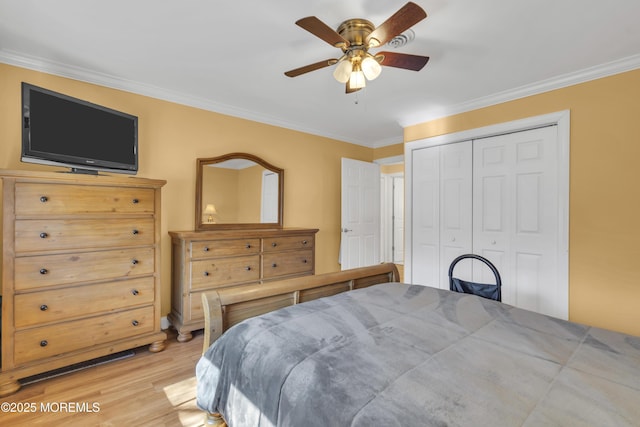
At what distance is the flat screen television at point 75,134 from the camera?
200cm

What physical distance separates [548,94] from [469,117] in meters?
0.72

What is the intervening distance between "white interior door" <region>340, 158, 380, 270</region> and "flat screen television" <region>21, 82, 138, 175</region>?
2.73 m

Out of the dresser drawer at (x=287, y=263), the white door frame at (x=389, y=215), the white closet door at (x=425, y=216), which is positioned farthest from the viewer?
the white door frame at (x=389, y=215)

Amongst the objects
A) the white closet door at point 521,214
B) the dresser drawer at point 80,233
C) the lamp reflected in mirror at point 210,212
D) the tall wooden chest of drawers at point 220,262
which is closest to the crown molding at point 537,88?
the white closet door at point 521,214

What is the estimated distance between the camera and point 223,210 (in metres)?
3.28

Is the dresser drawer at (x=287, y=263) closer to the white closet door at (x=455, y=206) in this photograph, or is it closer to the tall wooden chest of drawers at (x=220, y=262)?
the tall wooden chest of drawers at (x=220, y=262)

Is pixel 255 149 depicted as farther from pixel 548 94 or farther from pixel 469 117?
pixel 548 94

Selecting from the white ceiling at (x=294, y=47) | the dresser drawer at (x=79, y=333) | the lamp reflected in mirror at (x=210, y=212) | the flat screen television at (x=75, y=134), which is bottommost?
the dresser drawer at (x=79, y=333)

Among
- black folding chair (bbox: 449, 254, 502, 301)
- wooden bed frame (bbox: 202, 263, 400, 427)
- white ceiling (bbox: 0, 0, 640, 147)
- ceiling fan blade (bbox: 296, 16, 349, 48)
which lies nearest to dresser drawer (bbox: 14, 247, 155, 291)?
wooden bed frame (bbox: 202, 263, 400, 427)

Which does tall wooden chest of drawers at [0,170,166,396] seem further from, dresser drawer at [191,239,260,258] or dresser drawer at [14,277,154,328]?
dresser drawer at [191,239,260,258]

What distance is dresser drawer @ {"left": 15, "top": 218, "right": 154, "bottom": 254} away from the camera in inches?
75.2

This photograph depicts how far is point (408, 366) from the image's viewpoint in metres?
0.99

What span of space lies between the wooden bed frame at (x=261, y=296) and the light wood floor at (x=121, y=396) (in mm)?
467

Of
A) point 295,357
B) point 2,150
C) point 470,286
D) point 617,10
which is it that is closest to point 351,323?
point 295,357
